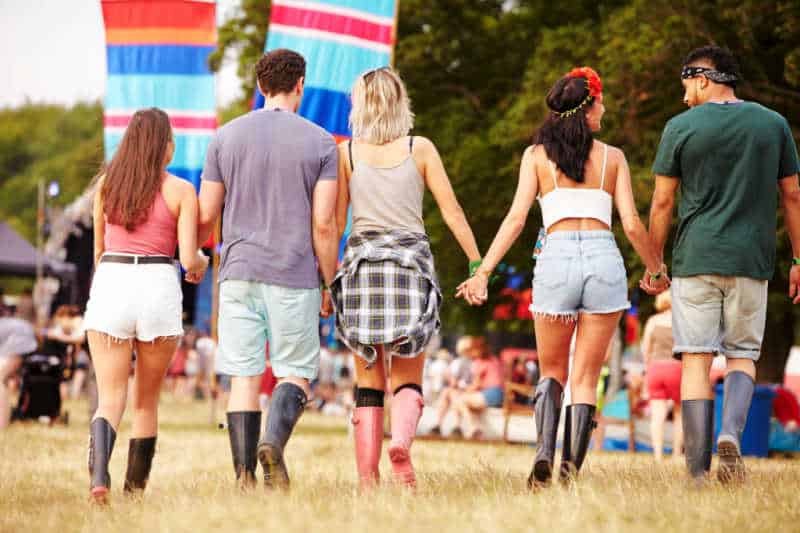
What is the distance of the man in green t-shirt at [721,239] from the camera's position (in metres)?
6.31

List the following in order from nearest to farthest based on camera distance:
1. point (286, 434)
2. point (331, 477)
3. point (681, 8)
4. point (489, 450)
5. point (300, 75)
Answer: point (286, 434) < point (300, 75) < point (331, 477) < point (489, 450) < point (681, 8)

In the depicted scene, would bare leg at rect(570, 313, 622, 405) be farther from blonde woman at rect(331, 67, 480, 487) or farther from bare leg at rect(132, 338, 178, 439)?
bare leg at rect(132, 338, 178, 439)

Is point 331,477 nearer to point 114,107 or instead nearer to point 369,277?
point 369,277

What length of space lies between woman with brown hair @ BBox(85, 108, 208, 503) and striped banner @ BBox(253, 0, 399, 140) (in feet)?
23.0

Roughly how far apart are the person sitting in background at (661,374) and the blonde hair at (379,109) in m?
7.00

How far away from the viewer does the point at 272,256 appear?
6168mm

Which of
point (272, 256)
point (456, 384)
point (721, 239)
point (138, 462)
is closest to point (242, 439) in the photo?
point (138, 462)

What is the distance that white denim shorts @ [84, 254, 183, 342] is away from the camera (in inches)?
249

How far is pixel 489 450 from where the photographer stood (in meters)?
14.2

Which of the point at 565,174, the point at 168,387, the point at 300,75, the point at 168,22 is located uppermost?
the point at 168,22

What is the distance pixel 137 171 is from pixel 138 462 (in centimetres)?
154

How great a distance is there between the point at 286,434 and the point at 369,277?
87cm

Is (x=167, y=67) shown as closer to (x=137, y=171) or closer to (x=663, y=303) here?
(x=663, y=303)

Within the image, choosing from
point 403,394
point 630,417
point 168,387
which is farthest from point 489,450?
point 168,387
